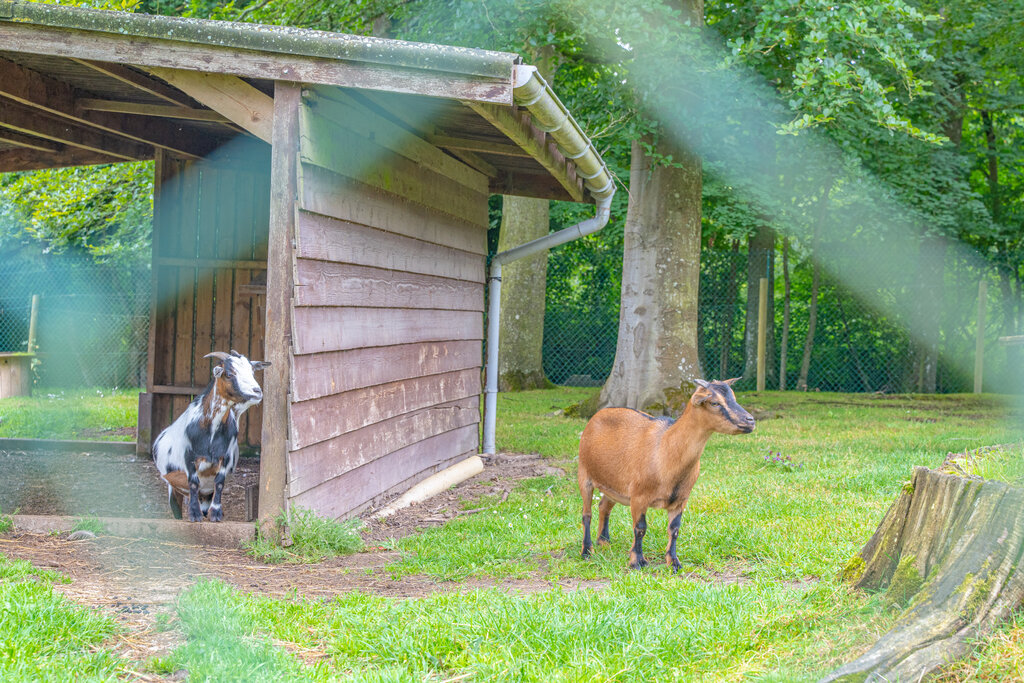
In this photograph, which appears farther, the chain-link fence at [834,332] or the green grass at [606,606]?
the chain-link fence at [834,332]

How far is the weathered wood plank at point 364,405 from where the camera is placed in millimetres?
5461

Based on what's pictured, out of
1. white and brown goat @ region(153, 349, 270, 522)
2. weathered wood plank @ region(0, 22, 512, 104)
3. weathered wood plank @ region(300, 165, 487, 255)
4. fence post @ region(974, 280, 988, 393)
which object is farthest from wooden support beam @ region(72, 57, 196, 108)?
fence post @ region(974, 280, 988, 393)

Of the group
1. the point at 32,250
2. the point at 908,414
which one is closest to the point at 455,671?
the point at 908,414

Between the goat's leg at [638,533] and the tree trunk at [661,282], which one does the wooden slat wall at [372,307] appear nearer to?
the goat's leg at [638,533]

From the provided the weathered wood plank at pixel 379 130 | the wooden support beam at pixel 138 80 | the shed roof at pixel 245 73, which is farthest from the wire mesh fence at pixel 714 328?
the wooden support beam at pixel 138 80

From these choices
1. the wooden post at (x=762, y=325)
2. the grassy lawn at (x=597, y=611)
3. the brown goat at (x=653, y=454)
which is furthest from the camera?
the wooden post at (x=762, y=325)

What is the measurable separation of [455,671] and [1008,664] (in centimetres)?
177

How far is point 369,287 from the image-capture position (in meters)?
6.40

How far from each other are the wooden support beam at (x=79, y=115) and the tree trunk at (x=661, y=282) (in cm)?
532

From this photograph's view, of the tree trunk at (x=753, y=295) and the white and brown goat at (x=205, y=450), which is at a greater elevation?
the tree trunk at (x=753, y=295)

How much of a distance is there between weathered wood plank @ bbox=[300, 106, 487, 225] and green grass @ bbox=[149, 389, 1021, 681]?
2331mm

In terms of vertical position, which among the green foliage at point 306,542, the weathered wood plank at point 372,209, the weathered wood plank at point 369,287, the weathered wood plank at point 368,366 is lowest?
the green foliage at point 306,542

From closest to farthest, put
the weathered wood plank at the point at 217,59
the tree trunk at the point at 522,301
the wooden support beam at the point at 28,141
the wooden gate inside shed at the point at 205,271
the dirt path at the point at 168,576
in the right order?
the dirt path at the point at 168,576
the weathered wood plank at the point at 217,59
the wooden support beam at the point at 28,141
the wooden gate inside shed at the point at 205,271
the tree trunk at the point at 522,301

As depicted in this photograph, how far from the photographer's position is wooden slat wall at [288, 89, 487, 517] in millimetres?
5492
